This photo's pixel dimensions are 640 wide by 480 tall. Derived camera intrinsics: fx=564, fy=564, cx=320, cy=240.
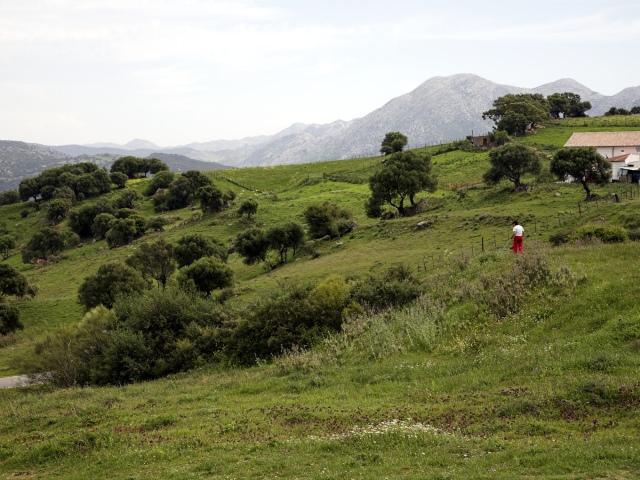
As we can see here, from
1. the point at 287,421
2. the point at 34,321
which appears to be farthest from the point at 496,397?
the point at 34,321

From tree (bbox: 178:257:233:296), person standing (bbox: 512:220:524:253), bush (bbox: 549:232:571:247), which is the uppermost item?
person standing (bbox: 512:220:524:253)

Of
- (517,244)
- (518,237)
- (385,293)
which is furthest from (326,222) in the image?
(518,237)

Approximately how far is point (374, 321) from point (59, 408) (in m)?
12.5

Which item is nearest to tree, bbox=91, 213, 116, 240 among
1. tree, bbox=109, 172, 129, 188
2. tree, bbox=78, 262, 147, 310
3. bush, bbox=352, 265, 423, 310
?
tree, bbox=109, 172, 129, 188

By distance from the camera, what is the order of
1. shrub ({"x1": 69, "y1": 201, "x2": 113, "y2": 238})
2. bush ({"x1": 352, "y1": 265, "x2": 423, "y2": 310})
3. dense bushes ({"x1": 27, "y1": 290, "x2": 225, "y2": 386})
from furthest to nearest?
shrub ({"x1": 69, "y1": 201, "x2": 113, "y2": 238}) < dense bushes ({"x1": 27, "y1": 290, "x2": 225, "y2": 386}) < bush ({"x1": 352, "y1": 265, "x2": 423, "y2": 310})

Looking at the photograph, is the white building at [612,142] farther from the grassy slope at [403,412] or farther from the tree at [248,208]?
the grassy slope at [403,412]

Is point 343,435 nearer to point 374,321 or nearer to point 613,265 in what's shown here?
point 374,321

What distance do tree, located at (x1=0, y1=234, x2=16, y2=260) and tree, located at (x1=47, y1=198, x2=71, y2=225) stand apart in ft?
39.1

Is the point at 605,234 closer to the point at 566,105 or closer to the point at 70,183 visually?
the point at 566,105

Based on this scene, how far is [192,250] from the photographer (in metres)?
55.8

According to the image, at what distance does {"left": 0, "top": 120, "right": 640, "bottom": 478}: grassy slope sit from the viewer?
38.0 ft

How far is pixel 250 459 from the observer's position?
12906 mm

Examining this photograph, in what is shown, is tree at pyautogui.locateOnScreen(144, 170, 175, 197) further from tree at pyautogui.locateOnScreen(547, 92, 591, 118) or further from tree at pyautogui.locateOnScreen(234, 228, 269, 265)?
tree at pyautogui.locateOnScreen(547, 92, 591, 118)

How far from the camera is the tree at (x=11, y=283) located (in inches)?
2327
